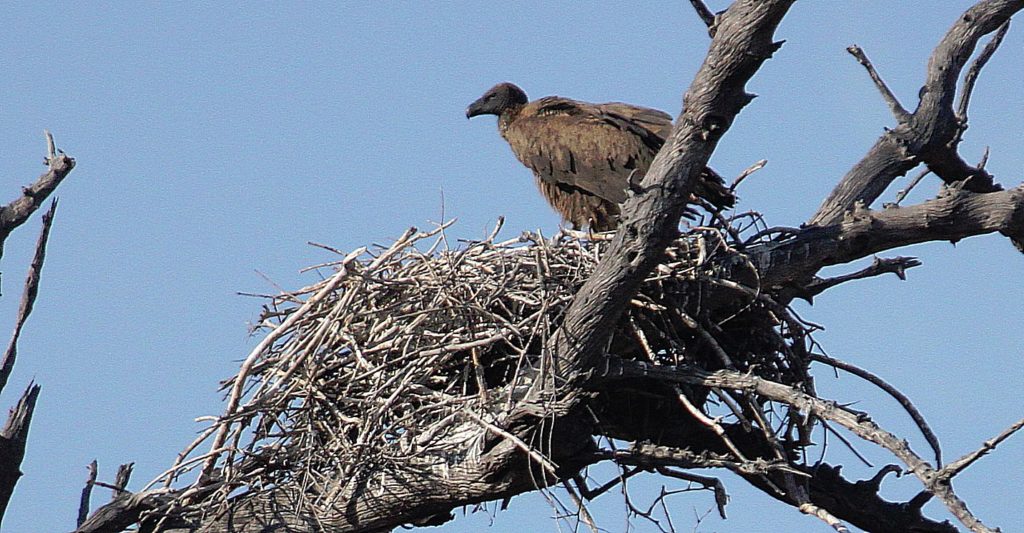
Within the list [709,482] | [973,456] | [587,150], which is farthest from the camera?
[587,150]

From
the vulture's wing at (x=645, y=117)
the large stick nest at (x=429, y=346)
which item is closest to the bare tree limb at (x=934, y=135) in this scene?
the large stick nest at (x=429, y=346)

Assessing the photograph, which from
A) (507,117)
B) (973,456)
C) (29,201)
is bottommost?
(973,456)

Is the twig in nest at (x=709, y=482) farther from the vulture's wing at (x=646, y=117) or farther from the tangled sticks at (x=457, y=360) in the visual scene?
the vulture's wing at (x=646, y=117)

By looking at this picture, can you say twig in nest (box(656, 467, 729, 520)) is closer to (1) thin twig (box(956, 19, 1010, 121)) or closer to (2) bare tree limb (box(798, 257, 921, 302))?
(2) bare tree limb (box(798, 257, 921, 302))

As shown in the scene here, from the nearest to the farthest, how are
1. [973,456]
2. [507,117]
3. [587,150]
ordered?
[973,456]
[587,150]
[507,117]

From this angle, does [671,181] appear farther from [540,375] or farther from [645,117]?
[645,117]

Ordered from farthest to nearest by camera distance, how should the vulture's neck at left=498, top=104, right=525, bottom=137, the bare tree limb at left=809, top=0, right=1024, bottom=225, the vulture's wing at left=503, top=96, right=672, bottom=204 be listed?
the vulture's neck at left=498, top=104, right=525, bottom=137 < the vulture's wing at left=503, top=96, right=672, bottom=204 < the bare tree limb at left=809, top=0, right=1024, bottom=225

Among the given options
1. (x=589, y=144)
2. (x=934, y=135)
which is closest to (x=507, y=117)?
(x=589, y=144)

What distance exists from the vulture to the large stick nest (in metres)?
1.82

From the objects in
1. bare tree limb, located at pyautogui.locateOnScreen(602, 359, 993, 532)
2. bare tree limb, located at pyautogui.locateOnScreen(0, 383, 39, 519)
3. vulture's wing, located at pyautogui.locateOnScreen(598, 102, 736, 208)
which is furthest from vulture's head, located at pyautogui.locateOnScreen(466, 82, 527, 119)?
bare tree limb, located at pyautogui.locateOnScreen(0, 383, 39, 519)

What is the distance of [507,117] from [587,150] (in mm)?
1344

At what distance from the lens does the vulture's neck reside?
9992 mm

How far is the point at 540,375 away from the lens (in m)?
6.25

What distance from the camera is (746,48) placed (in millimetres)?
4820
